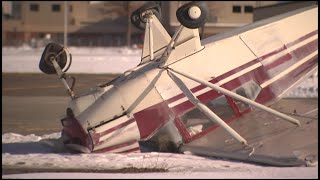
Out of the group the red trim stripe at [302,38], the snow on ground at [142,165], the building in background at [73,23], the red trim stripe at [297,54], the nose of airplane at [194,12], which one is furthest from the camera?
the building in background at [73,23]

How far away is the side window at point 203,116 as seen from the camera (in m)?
7.29

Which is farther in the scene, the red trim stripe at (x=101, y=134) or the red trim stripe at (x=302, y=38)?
the red trim stripe at (x=302, y=38)

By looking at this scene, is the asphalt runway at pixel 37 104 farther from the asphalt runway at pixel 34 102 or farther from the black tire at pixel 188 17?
the black tire at pixel 188 17

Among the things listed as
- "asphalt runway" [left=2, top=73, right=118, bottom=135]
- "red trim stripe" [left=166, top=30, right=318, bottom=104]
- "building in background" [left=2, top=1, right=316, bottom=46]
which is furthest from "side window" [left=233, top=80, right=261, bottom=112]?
"building in background" [left=2, top=1, right=316, bottom=46]

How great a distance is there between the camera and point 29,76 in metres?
21.4

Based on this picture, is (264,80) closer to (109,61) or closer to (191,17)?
(191,17)

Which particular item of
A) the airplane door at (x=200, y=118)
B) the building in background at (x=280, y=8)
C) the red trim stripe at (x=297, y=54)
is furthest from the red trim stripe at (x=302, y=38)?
the building in background at (x=280, y=8)

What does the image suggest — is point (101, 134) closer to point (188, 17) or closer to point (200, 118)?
point (200, 118)

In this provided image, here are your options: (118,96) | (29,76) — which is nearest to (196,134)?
(118,96)

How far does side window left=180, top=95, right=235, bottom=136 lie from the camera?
287 inches

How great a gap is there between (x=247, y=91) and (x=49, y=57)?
119 inches

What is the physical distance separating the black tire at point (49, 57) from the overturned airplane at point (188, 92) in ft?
0.05

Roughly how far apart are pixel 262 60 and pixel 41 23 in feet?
193

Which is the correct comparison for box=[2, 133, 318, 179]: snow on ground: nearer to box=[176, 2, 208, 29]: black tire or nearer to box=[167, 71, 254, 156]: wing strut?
box=[167, 71, 254, 156]: wing strut
